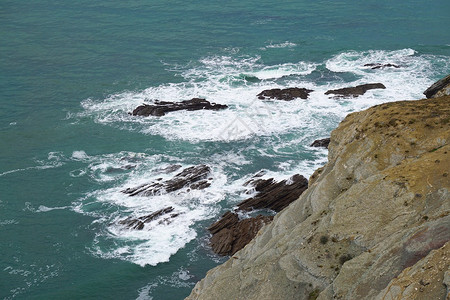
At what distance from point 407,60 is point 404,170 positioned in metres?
66.4

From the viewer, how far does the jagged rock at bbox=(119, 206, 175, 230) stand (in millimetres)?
48928

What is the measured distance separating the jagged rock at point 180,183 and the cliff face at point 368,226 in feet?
67.6

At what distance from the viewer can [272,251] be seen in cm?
2889

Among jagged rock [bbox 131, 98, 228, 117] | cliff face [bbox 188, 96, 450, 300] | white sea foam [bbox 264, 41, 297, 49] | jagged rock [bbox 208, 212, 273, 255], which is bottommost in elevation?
jagged rock [bbox 208, 212, 273, 255]

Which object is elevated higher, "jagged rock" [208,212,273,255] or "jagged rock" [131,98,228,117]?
"jagged rock" [131,98,228,117]

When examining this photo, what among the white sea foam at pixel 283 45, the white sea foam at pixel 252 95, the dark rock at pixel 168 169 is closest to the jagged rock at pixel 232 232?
the dark rock at pixel 168 169

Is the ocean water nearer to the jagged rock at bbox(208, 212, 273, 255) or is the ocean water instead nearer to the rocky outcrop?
the jagged rock at bbox(208, 212, 273, 255)

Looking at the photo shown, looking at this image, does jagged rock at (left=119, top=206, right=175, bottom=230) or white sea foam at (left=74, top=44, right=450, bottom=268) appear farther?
white sea foam at (left=74, top=44, right=450, bottom=268)

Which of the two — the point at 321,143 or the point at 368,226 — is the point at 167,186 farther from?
the point at 368,226

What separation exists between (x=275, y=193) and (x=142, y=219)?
13544 mm

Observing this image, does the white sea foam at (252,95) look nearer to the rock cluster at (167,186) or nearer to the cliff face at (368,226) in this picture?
the rock cluster at (167,186)

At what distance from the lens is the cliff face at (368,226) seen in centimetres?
2080

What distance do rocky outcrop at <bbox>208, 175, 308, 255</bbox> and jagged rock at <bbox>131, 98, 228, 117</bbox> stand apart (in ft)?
65.7

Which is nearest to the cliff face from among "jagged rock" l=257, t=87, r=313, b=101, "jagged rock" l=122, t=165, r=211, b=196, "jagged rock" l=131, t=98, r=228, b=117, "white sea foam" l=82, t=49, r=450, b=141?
"jagged rock" l=122, t=165, r=211, b=196
